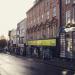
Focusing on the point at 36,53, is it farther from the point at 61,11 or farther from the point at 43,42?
the point at 61,11

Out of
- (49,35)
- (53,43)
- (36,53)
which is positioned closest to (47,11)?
(49,35)

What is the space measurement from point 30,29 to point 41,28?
50.1 feet

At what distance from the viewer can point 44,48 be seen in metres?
70.4

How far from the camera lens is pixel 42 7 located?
241 ft

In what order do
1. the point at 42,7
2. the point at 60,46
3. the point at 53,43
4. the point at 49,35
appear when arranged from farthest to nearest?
the point at 42,7
the point at 49,35
the point at 53,43
the point at 60,46

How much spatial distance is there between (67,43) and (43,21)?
19446 millimetres

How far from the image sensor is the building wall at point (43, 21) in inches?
2405

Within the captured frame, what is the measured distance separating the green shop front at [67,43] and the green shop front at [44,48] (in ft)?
10.9

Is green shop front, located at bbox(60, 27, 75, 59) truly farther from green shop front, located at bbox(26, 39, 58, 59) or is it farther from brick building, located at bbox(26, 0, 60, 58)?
green shop front, located at bbox(26, 39, 58, 59)

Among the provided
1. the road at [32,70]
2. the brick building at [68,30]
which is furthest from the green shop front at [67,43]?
the road at [32,70]

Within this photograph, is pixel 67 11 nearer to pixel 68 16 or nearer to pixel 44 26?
pixel 68 16

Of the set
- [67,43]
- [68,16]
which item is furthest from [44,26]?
[67,43]

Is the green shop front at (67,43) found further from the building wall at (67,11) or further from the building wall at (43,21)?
the building wall at (43,21)

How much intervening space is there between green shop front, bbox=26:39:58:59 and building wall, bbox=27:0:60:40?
1248mm
